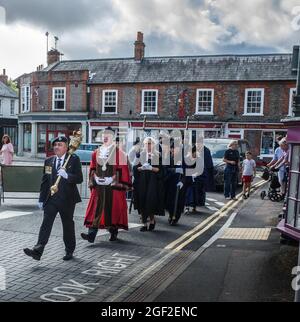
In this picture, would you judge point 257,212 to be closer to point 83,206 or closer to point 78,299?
point 83,206

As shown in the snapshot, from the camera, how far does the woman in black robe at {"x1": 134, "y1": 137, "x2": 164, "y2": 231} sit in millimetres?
8422

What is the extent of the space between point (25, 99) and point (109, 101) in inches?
358

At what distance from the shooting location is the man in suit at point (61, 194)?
615cm

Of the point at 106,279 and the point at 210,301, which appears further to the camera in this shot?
the point at 106,279

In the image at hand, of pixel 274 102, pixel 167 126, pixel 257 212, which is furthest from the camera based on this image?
pixel 167 126

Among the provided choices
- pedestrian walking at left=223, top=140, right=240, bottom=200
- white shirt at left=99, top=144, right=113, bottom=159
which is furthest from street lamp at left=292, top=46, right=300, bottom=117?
pedestrian walking at left=223, top=140, right=240, bottom=200

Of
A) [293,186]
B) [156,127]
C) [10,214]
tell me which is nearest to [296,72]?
[293,186]

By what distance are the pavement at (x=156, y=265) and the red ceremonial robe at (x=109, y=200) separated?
1.32ft

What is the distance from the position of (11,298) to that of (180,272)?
229 centimetres

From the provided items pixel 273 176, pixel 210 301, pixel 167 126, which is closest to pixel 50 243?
pixel 210 301

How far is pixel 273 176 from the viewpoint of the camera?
42.2ft

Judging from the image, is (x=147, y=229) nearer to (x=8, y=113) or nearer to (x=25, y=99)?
(x=25, y=99)

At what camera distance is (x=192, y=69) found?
32094mm

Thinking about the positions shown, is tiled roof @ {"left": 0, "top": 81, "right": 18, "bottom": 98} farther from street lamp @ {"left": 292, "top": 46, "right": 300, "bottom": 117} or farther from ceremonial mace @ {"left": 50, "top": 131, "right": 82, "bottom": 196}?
ceremonial mace @ {"left": 50, "top": 131, "right": 82, "bottom": 196}
